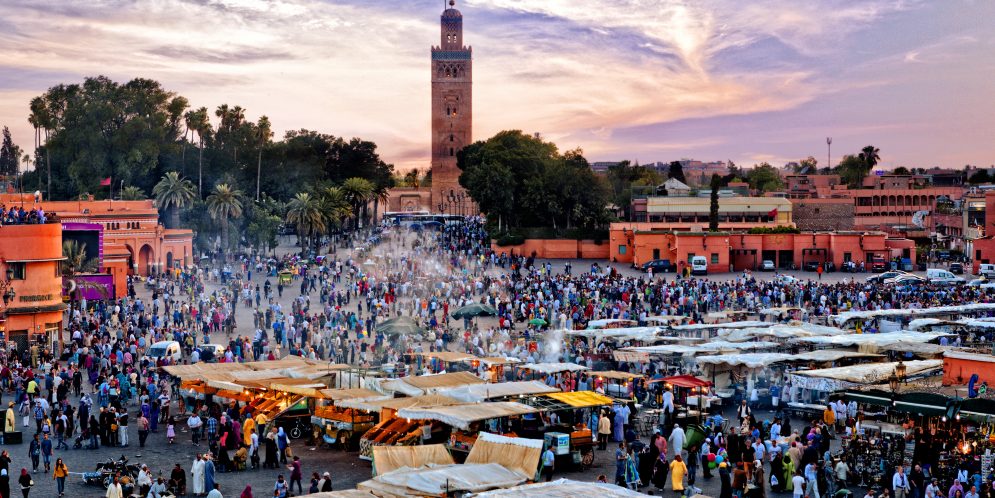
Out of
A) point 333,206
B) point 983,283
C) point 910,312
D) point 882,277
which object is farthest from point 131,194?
point 910,312

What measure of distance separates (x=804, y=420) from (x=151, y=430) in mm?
12964

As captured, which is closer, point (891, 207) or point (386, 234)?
point (386, 234)

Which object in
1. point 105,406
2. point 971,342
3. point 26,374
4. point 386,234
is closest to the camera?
point 105,406

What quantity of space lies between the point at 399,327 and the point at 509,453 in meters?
16.2

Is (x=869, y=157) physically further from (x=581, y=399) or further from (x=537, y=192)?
(x=581, y=399)

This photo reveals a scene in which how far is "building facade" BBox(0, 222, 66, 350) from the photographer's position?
32.6 m

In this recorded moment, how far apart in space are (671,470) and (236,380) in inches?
380

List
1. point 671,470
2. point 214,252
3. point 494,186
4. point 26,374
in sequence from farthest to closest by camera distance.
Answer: point 494,186 → point 214,252 → point 26,374 → point 671,470

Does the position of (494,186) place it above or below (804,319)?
above

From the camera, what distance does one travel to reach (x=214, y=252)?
64500mm

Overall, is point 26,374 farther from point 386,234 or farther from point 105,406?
point 386,234

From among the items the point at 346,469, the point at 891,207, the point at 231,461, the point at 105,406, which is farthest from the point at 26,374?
the point at 891,207

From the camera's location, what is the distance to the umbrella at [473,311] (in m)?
36.1

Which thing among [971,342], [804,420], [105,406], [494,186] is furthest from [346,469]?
[494,186]
